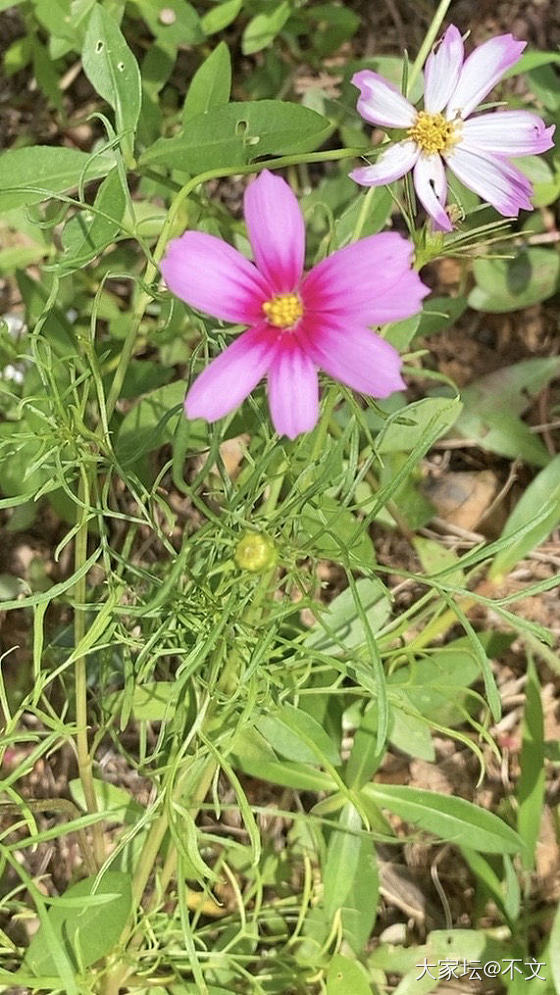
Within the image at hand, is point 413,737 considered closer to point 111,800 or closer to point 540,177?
point 111,800

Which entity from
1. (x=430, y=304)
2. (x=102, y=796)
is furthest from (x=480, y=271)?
(x=102, y=796)

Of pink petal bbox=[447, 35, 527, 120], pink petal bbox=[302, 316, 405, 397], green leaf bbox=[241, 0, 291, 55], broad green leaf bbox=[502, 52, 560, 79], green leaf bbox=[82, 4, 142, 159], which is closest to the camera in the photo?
pink petal bbox=[302, 316, 405, 397]

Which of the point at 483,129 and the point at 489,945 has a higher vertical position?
the point at 483,129

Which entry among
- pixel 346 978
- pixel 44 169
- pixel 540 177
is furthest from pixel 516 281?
pixel 346 978

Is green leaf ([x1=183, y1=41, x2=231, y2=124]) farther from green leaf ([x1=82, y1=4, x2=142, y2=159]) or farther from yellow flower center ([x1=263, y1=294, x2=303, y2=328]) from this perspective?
yellow flower center ([x1=263, y1=294, x2=303, y2=328])

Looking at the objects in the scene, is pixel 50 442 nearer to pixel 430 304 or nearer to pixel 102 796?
pixel 102 796

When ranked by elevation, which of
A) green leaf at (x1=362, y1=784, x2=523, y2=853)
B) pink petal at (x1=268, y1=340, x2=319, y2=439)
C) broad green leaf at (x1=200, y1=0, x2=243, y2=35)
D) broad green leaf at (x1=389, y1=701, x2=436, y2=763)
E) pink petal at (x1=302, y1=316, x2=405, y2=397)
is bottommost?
green leaf at (x1=362, y1=784, x2=523, y2=853)

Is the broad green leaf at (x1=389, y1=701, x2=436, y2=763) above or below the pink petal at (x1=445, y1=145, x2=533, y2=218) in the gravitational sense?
below

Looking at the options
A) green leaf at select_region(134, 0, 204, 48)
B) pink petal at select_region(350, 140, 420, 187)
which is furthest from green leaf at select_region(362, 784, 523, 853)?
green leaf at select_region(134, 0, 204, 48)

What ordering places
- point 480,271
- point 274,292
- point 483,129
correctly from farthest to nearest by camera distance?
point 480,271 < point 483,129 < point 274,292
